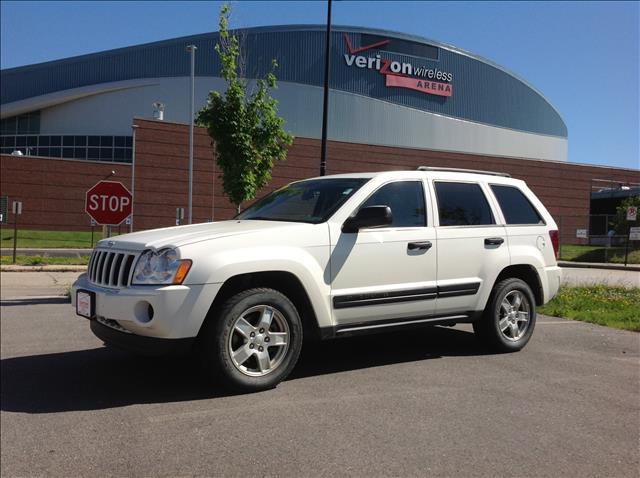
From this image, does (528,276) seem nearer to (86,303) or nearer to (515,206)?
(515,206)

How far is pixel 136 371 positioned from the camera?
5.23m

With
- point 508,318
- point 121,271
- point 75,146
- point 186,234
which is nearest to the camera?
point 121,271

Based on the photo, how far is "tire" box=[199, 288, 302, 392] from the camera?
441 centimetres

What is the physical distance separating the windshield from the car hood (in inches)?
10.9

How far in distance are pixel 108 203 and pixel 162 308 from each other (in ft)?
20.9

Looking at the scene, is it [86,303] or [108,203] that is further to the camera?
[108,203]

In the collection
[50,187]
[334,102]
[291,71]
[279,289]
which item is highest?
[291,71]

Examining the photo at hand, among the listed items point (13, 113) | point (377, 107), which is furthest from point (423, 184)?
point (13, 113)

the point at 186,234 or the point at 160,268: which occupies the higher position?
the point at 186,234

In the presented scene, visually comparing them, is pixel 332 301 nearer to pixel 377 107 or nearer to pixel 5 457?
pixel 5 457

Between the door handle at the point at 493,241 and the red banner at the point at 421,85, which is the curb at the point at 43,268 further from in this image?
the red banner at the point at 421,85

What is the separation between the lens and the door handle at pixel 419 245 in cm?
543

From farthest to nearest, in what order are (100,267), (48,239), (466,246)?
(48,239), (466,246), (100,267)

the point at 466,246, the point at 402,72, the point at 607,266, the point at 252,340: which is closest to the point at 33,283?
the point at 252,340
